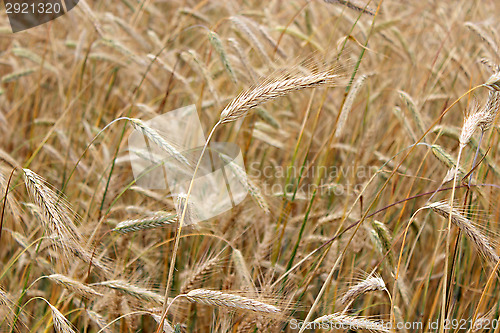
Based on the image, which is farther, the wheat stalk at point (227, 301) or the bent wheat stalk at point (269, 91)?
the bent wheat stalk at point (269, 91)

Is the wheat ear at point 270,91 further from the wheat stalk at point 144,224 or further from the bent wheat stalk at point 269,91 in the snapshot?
the wheat stalk at point 144,224

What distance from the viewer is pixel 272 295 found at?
1.32m

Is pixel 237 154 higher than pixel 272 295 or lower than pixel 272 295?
higher

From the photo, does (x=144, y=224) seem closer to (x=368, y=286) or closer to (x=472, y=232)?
(x=368, y=286)

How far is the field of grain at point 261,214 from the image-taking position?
4.21ft

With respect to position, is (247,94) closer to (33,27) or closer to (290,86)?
(290,86)

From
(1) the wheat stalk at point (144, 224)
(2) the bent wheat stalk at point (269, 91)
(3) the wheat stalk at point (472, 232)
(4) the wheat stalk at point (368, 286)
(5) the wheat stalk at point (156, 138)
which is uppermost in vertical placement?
(2) the bent wheat stalk at point (269, 91)

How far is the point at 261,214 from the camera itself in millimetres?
1964

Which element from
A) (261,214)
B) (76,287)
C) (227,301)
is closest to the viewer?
(227,301)

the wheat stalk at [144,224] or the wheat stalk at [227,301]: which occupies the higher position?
the wheat stalk at [144,224]

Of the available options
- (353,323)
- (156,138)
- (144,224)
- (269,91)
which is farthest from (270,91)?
(353,323)

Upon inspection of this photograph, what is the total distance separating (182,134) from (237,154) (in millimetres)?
367

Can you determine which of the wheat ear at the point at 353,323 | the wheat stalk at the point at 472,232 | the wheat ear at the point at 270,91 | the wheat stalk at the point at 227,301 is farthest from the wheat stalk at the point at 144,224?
the wheat stalk at the point at 472,232

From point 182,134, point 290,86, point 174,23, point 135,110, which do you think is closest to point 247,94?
point 290,86
